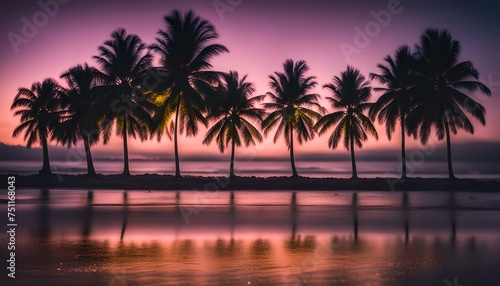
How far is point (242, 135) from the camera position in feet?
146

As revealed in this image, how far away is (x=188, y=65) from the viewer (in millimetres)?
38656

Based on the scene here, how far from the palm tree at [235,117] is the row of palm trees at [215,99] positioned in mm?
91

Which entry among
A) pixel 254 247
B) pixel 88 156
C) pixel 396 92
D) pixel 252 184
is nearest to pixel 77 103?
pixel 88 156

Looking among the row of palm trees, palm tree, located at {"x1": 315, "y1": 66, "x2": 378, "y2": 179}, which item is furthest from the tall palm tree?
palm tree, located at {"x1": 315, "y1": 66, "x2": 378, "y2": 179}

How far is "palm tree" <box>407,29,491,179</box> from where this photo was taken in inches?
1499

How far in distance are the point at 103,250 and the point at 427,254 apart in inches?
268

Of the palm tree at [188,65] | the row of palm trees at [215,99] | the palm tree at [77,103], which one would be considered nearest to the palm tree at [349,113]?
the row of palm trees at [215,99]

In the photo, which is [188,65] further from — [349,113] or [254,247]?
[254,247]

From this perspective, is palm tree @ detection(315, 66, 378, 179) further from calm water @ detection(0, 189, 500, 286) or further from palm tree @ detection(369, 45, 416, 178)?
calm water @ detection(0, 189, 500, 286)

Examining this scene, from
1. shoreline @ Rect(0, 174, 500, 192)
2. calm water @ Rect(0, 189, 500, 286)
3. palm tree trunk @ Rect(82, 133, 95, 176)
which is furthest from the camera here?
palm tree trunk @ Rect(82, 133, 95, 176)

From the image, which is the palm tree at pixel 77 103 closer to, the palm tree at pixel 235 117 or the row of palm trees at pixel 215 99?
the row of palm trees at pixel 215 99

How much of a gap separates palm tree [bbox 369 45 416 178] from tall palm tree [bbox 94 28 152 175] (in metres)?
19.1

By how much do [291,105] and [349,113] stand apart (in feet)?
17.4

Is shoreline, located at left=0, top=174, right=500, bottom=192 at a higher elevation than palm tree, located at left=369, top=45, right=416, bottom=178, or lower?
lower
